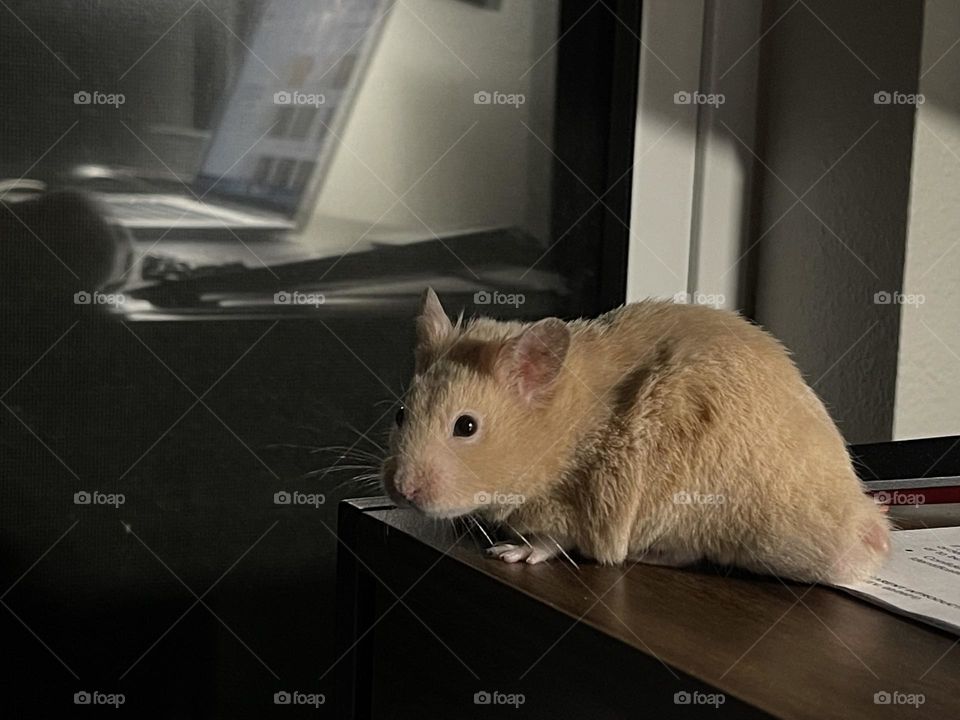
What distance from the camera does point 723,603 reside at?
0.84m

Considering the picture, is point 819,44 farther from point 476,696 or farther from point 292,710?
point 292,710

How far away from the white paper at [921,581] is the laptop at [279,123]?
93 centimetres

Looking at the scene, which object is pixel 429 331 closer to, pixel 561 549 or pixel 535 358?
pixel 535 358

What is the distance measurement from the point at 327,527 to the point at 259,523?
104 millimetres

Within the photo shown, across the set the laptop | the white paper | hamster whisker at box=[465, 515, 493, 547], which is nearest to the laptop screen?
the laptop

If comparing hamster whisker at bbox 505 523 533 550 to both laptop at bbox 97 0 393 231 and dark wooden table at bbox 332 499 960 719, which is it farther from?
laptop at bbox 97 0 393 231

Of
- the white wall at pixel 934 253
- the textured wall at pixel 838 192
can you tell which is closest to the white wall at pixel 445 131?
the textured wall at pixel 838 192

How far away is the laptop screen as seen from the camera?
1483mm

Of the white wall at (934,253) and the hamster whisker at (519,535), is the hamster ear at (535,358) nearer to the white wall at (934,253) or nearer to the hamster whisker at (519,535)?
the hamster whisker at (519,535)

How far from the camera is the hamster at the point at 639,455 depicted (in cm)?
88

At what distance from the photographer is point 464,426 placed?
907mm

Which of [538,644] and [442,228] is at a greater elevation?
[442,228]

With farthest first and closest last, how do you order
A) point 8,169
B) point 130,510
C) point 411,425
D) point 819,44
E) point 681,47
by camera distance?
→ point 681,47, point 819,44, point 130,510, point 8,169, point 411,425

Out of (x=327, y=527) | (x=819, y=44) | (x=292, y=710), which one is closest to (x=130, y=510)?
(x=327, y=527)
